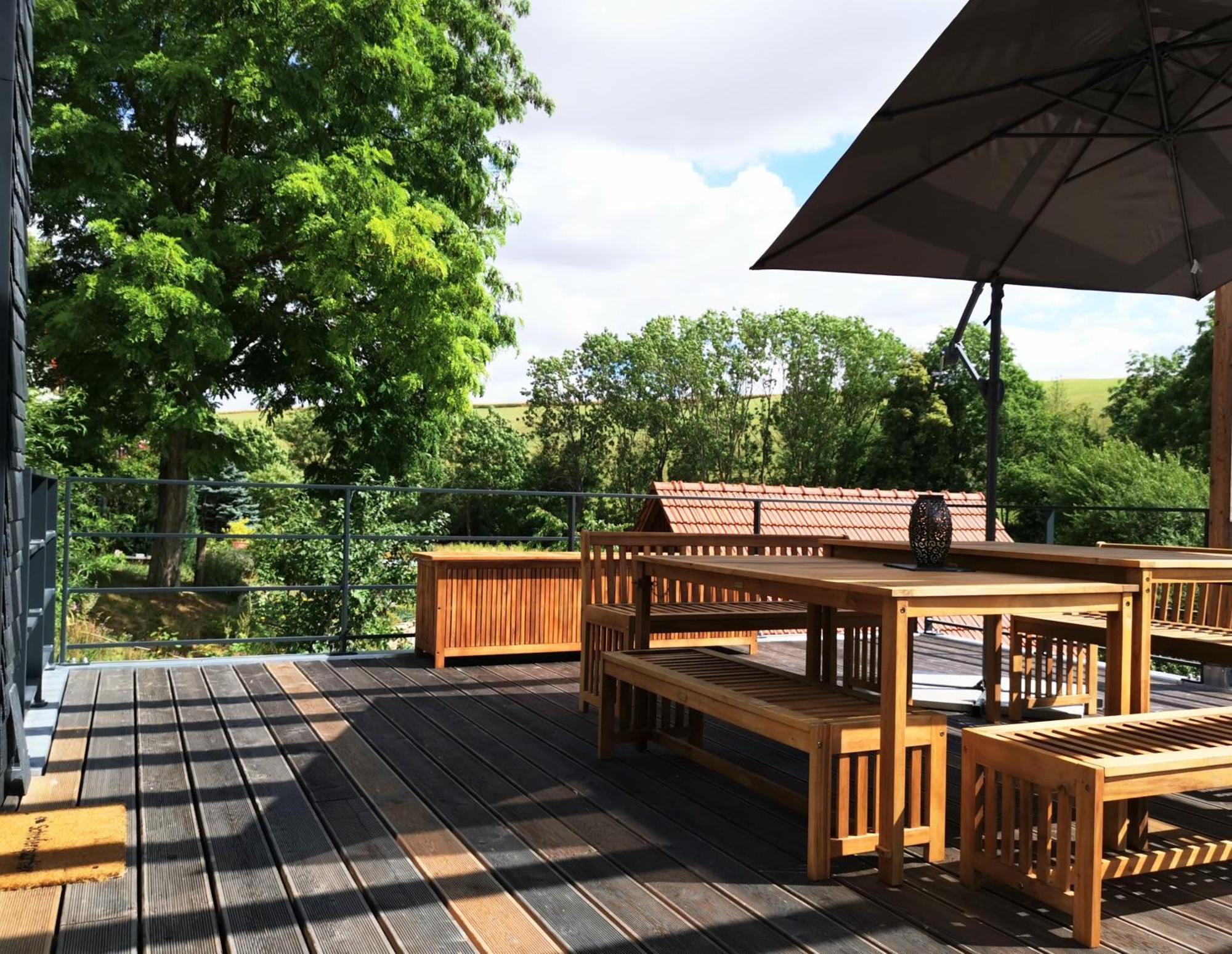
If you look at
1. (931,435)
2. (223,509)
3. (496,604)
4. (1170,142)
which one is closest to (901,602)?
(1170,142)

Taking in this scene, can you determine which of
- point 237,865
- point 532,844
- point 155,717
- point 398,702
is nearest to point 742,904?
point 532,844

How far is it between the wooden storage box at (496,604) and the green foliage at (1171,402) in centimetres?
2126

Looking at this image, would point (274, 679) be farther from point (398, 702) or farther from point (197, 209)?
point (197, 209)

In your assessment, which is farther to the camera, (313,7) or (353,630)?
(313,7)

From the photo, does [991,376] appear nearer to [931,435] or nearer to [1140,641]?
[1140,641]

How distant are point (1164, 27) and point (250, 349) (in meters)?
13.1

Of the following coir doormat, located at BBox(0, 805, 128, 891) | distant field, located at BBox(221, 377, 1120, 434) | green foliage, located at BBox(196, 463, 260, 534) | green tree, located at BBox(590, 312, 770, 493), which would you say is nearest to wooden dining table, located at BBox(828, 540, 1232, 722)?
coir doormat, located at BBox(0, 805, 128, 891)

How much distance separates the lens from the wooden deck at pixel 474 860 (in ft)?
6.79

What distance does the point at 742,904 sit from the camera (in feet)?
7.33

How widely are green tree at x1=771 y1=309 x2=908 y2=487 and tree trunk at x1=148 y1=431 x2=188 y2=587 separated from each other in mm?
18819

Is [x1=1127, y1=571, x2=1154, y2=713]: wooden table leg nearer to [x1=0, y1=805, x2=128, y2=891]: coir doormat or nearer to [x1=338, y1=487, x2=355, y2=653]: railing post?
[x1=0, y1=805, x2=128, y2=891]: coir doormat

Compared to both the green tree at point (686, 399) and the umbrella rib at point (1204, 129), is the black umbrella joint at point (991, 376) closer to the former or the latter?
the umbrella rib at point (1204, 129)

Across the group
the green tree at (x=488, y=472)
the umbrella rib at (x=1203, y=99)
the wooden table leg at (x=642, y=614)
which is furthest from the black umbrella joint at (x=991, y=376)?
the green tree at (x=488, y=472)

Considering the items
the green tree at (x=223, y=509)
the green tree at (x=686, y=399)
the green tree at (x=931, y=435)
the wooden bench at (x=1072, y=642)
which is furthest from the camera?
the green tree at (x=686, y=399)
